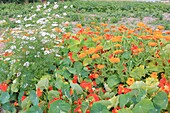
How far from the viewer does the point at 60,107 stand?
296 cm

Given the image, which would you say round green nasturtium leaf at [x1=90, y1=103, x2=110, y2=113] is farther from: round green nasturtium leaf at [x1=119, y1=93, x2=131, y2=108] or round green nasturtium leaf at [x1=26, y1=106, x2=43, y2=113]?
round green nasturtium leaf at [x1=26, y1=106, x2=43, y2=113]

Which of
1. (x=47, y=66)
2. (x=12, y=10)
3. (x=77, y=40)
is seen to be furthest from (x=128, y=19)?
(x=47, y=66)

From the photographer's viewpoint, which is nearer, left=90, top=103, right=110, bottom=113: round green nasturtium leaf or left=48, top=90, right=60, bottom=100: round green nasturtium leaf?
left=90, top=103, right=110, bottom=113: round green nasturtium leaf

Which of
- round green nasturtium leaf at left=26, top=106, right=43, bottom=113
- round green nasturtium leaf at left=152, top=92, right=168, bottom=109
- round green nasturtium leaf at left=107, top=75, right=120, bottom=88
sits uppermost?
round green nasturtium leaf at left=152, top=92, right=168, bottom=109

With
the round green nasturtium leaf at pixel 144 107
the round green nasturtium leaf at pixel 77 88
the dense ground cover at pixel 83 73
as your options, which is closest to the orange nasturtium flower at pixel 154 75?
the dense ground cover at pixel 83 73

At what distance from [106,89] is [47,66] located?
66 centimetres

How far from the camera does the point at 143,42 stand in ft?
12.8

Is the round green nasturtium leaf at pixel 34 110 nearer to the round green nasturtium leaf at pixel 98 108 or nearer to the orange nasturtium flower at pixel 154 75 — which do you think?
the round green nasturtium leaf at pixel 98 108

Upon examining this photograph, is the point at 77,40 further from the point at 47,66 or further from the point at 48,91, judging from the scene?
the point at 48,91

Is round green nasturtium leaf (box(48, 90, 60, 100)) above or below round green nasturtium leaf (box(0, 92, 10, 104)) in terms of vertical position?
above

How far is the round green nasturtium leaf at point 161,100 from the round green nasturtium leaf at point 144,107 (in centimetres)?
11

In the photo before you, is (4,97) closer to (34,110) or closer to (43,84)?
(43,84)

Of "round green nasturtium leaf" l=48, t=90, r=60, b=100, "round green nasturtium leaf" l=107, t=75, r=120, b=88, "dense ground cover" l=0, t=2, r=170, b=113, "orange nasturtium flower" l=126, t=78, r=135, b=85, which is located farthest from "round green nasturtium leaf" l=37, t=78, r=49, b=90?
"orange nasturtium flower" l=126, t=78, r=135, b=85

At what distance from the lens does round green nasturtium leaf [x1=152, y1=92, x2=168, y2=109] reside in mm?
2889
